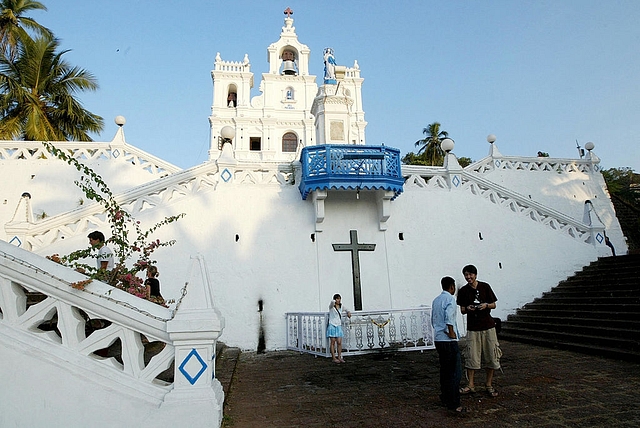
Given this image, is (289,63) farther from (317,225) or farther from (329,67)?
(317,225)

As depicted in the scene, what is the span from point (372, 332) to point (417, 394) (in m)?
3.51

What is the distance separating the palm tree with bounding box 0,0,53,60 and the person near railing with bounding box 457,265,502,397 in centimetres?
2033

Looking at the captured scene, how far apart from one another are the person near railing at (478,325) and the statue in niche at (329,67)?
371 inches

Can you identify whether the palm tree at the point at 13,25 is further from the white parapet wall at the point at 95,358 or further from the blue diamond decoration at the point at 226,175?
the white parapet wall at the point at 95,358

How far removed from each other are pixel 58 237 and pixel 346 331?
7.01 metres

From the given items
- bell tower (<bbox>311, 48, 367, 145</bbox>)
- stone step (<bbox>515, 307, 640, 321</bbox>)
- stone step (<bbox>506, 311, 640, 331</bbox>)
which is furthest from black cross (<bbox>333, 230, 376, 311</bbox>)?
stone step (<bbox>515, 307, 640, 321</bbox>)

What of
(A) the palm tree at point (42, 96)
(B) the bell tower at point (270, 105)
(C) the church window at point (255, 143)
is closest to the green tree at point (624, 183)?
(B) the bell tower at point (270, 105)

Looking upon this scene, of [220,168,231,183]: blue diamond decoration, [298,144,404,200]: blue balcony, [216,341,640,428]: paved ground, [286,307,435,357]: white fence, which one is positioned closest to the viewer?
[216,341,640,428]: paved ground

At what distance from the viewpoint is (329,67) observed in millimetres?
13125

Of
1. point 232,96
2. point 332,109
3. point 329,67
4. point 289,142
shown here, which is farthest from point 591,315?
point 232,96

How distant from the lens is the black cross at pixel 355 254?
10.5 m

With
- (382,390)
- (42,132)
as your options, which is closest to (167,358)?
(382,390)

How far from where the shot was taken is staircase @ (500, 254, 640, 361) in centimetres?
752

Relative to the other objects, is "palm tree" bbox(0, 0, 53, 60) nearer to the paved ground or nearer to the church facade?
the church facade
